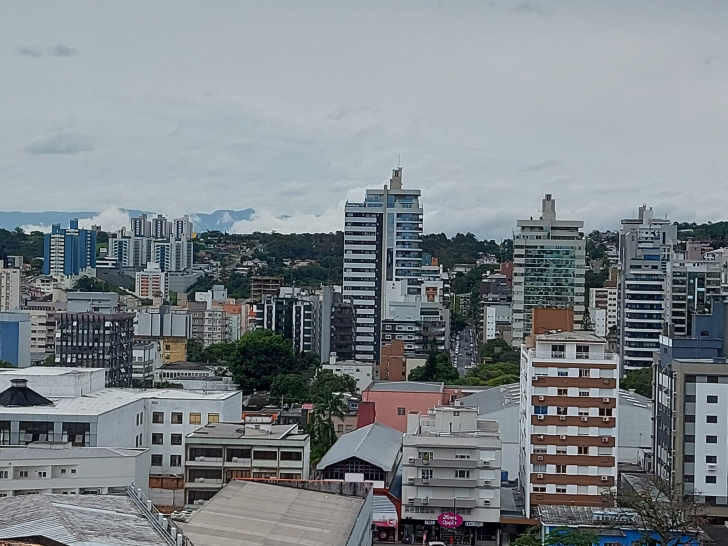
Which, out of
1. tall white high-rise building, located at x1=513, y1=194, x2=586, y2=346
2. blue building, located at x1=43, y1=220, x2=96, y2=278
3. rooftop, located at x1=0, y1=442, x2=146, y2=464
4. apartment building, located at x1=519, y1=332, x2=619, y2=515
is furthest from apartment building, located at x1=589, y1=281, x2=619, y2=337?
blue building, located at x1=43, y1=220, x2=96, y2=278

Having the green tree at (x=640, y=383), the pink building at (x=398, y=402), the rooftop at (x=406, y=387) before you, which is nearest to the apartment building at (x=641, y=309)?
the green tree at (x=640, y=383)

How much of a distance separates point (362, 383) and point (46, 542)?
33.3 meters

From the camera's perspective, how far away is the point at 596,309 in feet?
209

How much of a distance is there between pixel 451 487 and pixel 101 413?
7.13 meters

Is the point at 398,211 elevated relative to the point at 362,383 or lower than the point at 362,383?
elevated

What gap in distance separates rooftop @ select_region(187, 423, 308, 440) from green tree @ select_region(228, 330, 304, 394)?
63.3ft

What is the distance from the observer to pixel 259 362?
4478 centimetres

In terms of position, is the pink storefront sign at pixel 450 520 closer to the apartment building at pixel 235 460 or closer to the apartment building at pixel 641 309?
the apartment building at pixel 235 460

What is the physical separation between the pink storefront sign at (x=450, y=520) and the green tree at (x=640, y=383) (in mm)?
16408

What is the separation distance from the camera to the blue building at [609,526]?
2006cm

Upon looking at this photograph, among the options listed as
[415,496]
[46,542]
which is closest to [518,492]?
[415,496]

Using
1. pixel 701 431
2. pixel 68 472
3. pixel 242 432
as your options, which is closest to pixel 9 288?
pixel 242 432

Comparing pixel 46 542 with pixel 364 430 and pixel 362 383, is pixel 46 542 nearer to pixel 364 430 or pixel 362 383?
pixel 364 430

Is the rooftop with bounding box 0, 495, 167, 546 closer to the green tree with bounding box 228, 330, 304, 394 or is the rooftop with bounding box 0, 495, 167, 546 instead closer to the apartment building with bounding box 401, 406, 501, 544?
the apartment building with bounding box 401, 406, 501, 544
